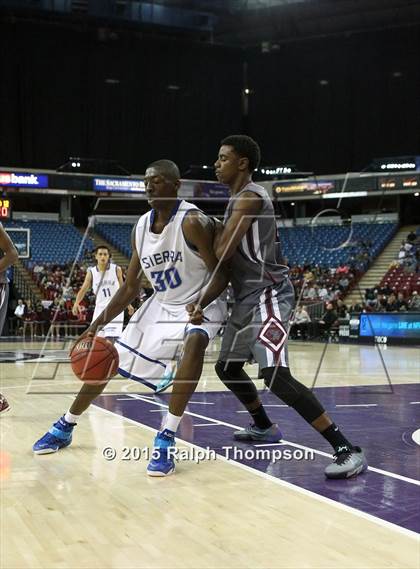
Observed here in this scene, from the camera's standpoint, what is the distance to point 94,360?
4.14m

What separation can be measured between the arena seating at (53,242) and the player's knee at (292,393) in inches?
808

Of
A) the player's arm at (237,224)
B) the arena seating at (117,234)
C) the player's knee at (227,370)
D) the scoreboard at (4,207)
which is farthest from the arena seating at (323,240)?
the player's arm at (237,224)

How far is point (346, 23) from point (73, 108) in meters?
12.3

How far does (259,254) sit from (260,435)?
1.30 metres

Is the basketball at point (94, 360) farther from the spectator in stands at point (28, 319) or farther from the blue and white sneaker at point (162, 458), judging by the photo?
the spectator in stands at point (28, 319)

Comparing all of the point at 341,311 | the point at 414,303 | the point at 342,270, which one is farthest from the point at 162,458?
the point at 342,270

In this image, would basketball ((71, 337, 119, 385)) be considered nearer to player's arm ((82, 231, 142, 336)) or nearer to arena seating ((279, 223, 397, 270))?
player's arm ((82, 231, 142, 336))

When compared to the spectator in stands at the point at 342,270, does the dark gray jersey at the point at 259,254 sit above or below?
above

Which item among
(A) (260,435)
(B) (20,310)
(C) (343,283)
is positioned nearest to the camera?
(A) (260,435)

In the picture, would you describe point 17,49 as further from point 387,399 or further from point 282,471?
point 282,471

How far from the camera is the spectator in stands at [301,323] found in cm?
1872

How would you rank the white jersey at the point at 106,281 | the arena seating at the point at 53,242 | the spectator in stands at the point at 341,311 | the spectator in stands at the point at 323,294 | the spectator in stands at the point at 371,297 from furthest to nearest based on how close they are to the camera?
the arena seating at the point at 53,242, the spectator in stands at the point at 323,294, the spectator in stands at the point at 371,297, the spectator in stands at the point at 341,311, the white jersey at the point at 106,281

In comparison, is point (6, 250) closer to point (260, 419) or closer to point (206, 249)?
point (206, 249)

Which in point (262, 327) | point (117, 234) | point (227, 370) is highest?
point (262, 327)
